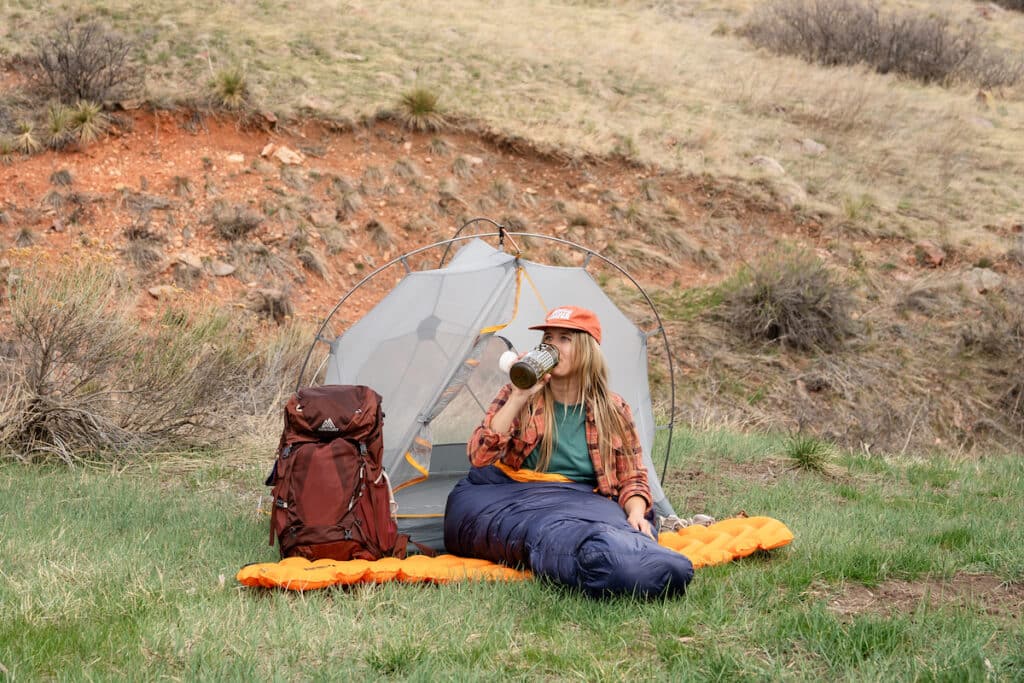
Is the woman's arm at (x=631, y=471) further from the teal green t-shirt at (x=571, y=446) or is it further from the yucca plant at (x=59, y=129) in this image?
the yucca plant at (x=59, y=129)

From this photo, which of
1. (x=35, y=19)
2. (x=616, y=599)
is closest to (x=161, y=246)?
(x=35, y=19)

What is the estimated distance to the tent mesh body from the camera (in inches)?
229

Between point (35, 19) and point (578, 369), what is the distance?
49.6 ft

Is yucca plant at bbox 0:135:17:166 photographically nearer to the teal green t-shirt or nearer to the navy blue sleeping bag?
the navy blue sleeping bag

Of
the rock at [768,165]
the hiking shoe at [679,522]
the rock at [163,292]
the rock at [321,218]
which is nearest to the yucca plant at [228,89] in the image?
the rock at [321,218]

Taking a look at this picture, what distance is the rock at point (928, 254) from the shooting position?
49.7 feet

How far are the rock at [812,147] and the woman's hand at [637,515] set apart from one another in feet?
47.4

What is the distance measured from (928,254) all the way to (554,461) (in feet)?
40.2

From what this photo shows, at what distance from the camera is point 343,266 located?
45.0 ft

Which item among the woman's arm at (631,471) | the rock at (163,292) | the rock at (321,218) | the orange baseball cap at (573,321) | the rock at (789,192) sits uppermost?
the rock at (789,192)

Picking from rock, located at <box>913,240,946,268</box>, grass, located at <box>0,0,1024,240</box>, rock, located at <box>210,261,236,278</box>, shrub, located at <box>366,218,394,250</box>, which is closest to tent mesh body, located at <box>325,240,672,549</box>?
rock, located at <box>210,261,236,278</box>

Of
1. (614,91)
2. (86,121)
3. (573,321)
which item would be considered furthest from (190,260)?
(573,321)

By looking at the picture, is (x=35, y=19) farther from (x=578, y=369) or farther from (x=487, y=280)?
(x=578, y=369)

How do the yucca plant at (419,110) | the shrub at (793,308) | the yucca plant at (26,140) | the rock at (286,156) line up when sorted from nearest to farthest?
the shrub at (793,308)
the yucca plant at (26,140)
the rock at (286,156)
the yucca plant at (419,110)
